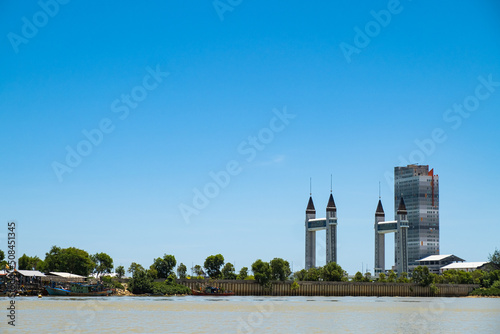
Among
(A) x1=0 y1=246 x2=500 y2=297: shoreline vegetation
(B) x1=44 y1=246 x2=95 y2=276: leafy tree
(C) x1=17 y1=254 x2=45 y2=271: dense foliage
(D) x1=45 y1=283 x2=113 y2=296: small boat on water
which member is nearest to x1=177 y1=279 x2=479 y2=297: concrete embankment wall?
(A) x1=0 y1=246 x2=500 y2=297: shoreline vegetation

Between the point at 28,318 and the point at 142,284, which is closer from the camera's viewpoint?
the point at 28,318

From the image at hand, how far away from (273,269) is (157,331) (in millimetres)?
119840

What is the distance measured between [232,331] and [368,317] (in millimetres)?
25101

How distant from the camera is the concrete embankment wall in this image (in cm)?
16638

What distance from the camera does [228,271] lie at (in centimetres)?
17538

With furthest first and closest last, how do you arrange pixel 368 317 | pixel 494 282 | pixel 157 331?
pixel 494 282
pixel 368 317
pixel 157 331

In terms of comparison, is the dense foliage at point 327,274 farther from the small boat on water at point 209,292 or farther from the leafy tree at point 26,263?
the leafy tree at point 26,263

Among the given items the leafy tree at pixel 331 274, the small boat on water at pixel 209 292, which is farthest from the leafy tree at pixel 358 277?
the small boat on water at pixel 209 292

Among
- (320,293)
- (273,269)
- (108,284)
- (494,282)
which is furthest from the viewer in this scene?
(494,282)

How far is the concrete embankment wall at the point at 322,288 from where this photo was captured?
166375 millimetres

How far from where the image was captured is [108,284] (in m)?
144

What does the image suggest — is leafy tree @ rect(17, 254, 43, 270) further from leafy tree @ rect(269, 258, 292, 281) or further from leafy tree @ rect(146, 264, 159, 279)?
leafy tree @ rect(269, 258, 292, 281)

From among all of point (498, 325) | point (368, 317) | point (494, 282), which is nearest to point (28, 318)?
point (368, 317)

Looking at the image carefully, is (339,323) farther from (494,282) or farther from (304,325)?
(494,282)
